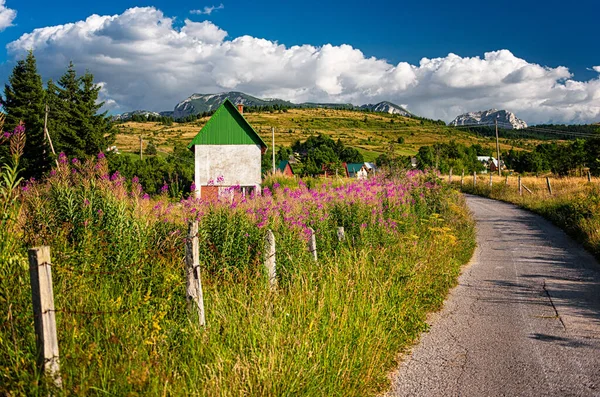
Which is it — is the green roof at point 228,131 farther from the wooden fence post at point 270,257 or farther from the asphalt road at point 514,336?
the wooden fence post at point 270,257

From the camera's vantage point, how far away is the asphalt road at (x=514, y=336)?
5.18 m

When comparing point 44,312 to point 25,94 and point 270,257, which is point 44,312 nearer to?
point 270,257

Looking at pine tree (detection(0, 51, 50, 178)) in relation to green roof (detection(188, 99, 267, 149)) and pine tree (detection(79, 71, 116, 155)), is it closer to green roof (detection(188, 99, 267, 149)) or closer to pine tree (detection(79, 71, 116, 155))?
pine tree (detection(79, 71, 116, 155))

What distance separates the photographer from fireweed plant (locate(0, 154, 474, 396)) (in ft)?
12.4

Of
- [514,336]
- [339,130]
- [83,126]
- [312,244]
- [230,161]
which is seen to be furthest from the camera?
[339,130]

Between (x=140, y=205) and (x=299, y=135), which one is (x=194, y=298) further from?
(x=299, y=135)

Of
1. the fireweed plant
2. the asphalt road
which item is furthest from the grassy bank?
the fireweed plant

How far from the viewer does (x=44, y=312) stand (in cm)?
328

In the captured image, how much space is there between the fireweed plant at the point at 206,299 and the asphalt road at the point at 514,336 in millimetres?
385

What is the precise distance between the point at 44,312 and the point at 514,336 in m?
5.80

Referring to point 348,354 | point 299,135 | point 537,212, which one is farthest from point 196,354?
point 299,135

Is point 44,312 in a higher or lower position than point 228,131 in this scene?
lower

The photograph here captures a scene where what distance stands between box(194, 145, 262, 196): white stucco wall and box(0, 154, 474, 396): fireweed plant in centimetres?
1958

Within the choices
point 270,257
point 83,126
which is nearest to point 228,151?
point 83,126
